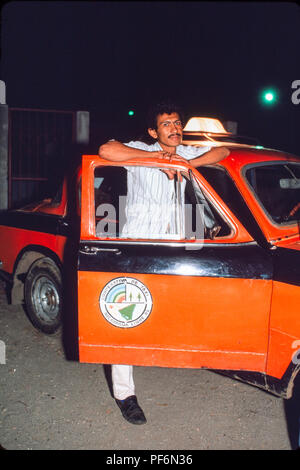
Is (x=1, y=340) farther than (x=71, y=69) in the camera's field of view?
No

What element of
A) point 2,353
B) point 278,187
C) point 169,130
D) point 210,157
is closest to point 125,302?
point 210,157

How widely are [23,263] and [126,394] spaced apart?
2.16 m

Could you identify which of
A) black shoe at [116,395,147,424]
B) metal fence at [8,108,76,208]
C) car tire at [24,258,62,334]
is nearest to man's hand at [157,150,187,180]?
black shoe at [116,395,147,424]

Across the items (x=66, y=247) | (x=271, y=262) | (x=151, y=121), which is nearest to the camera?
(x=271, y=262)

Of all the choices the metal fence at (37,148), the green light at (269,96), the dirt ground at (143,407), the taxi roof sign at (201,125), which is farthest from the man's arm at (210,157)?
the green light at (269,96)

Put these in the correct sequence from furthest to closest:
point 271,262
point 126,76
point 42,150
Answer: point 126,76, point 42,150, point 271,262

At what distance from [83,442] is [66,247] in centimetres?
183

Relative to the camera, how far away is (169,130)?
3.23 m

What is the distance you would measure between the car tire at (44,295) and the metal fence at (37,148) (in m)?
4.65

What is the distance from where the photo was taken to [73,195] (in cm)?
434

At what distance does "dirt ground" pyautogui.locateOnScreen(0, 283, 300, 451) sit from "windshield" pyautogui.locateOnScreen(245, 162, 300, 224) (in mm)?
1312

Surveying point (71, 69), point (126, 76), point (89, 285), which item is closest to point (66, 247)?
point (89, 285)

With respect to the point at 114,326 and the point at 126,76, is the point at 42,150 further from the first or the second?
the point at 126,76

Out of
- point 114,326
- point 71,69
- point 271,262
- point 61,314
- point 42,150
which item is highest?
point 71,69
